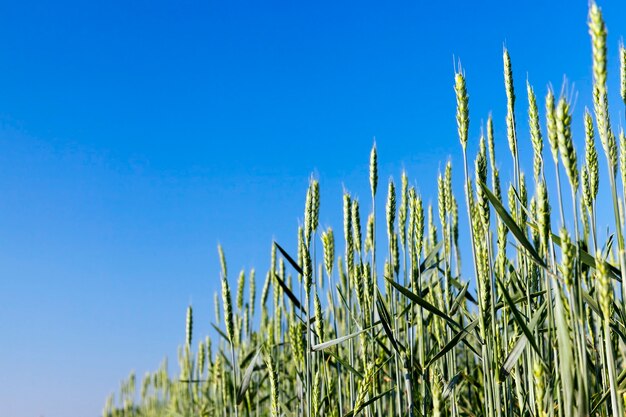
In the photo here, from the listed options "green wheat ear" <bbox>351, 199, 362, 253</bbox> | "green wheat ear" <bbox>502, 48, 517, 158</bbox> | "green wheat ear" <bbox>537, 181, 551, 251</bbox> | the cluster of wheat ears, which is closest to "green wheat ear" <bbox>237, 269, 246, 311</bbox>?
the cluster of wheat ears

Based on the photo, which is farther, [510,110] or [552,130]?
[510,110]

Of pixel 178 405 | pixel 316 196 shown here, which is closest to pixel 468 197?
pixel 316 196

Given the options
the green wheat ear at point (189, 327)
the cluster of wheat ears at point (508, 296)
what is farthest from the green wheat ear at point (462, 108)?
the green wheat ear at point (189, 327)

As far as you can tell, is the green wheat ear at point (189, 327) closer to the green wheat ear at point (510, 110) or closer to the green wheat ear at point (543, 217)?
the green wheat ear at point (510, 110)

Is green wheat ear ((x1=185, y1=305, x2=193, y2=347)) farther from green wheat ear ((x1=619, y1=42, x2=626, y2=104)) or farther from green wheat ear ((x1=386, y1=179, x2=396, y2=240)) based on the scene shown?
green wheat ear ((x1=619, y1=42, x2=626, y2=104))

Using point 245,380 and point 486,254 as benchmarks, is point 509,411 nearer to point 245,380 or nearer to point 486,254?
point 486,254

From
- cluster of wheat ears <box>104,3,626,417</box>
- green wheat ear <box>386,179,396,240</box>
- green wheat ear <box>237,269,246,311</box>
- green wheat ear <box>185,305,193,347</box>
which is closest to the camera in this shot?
cluster of wheat ears <box>104,3,626,417</box>

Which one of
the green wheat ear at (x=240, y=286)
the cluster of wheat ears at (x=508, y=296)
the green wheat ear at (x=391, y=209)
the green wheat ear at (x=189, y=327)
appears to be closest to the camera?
the cluster of wheat ears at (x=508, y=296)

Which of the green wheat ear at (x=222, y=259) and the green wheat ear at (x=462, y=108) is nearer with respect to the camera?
the green wheat ear at (x=462, y=108)

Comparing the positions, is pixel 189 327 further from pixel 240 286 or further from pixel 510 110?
pixel 510 110

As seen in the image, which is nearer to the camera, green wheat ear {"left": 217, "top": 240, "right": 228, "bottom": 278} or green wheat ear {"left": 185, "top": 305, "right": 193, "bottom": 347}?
green wheat ear {"left": 217, "top": 240, "right": 228, "bottom": 278}

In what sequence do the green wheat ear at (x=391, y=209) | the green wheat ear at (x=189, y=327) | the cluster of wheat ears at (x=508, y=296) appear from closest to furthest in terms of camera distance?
the cluster of wheat ears at (x=508, y=296), the green wheat ear at (x=391, y=209), the green wheat ear at (x=189, y=327)

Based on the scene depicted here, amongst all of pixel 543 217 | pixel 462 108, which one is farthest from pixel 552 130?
pixel 462 108

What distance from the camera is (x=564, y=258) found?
3.23 feet
